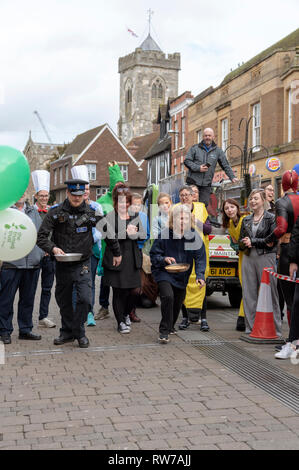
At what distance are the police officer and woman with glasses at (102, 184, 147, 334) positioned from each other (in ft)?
2.09

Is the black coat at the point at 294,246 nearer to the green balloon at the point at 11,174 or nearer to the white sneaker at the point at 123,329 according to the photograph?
the white sneaker at the point at 123,329

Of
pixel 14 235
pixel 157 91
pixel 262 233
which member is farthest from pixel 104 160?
pixel 14 235

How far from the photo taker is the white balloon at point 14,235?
5689mm

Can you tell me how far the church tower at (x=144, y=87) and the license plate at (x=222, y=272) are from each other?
290ft

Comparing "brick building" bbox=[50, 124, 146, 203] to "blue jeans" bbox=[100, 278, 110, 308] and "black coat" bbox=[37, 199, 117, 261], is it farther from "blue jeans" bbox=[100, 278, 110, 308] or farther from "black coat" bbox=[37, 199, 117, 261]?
"black coat" bbox=[37, 199, 117, 261]

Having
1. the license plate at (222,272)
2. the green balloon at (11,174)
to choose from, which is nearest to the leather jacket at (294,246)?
the green balloon at (11,174)

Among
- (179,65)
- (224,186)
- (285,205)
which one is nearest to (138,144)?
(179,65)

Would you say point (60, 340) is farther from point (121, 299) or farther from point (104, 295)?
point (104, 295)

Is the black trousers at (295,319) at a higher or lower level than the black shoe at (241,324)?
higher

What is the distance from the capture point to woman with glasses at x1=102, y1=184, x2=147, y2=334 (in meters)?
7.99

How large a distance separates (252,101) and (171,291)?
24.0 meters

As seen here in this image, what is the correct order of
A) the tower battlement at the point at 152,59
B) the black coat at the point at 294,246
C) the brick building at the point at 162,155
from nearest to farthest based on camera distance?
the black coat at the point at 294,246
the brick building at the point at 162,155
the tower battlement at the point at 152,59

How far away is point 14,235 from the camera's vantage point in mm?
5750
